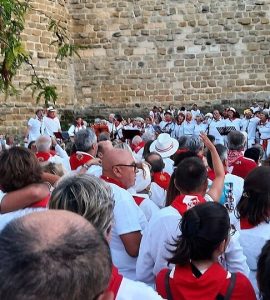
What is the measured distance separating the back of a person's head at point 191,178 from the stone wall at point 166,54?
690 inches

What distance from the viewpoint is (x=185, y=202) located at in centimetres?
392

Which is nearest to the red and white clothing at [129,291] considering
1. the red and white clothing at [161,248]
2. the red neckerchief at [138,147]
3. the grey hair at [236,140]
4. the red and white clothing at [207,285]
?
the red and white clothing at [207,285]

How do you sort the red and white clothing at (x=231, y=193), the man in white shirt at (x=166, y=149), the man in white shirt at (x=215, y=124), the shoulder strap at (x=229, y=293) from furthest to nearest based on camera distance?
the man in white shirt at (x=215, y=124), the man in white shirt at (x=166, y=149), the red and white clothing at (x=231, y=193), the shoulder strap at (x=229, y=293)

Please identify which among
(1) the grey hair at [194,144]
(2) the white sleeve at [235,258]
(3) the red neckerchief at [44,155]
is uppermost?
(2) the white sleeve at [235,258]

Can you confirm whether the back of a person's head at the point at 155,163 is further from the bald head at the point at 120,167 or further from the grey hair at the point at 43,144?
the bald head at the point at 120,167

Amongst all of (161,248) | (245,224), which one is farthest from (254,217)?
(161,248)

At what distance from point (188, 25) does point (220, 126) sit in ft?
16.8

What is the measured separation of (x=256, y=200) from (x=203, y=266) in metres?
0.95

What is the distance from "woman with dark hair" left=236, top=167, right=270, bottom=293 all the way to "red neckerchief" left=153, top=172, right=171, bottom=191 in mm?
2346

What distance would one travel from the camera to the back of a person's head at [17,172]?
3.96m

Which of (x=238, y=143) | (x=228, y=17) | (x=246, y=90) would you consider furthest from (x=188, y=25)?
(x=238, y=143)

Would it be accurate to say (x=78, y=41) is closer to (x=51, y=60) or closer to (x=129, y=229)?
(x=51, y=60)

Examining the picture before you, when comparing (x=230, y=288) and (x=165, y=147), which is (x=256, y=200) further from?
(x=165, y=147)

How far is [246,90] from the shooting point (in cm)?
2183
